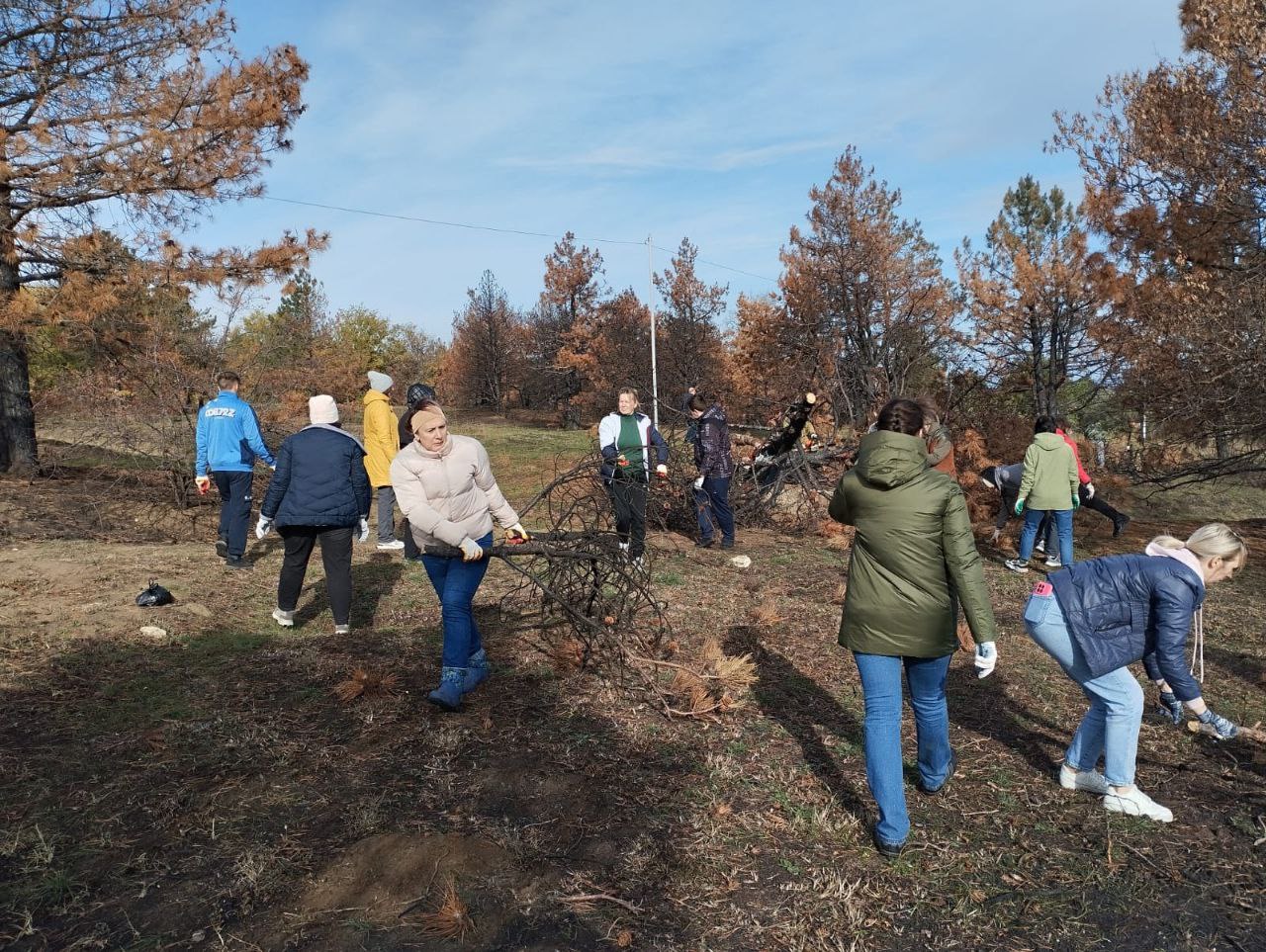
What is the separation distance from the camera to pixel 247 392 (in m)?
11.0

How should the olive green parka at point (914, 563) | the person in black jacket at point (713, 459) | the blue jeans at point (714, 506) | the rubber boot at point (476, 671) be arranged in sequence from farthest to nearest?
the blue jeans at point (714, 506) → the person in black jacket at point (713, 459) → the rubber boot at point (476, 671) → the olive green parka at point (914, 563)

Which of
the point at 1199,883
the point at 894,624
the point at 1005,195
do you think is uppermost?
the point at 1005,195

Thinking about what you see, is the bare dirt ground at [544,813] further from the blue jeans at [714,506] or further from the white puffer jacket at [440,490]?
the blue jeans at [714,506]

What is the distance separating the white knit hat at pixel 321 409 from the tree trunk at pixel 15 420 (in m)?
8.14

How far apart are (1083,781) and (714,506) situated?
17.4ft

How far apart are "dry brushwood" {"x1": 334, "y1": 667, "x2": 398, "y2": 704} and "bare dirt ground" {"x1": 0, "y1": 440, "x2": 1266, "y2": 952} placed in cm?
6

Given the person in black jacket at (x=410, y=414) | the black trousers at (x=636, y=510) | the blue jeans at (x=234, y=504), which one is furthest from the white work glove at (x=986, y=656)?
the blue jeans at (x=234, y=504)

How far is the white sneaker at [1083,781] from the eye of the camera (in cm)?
329

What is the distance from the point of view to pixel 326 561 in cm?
519

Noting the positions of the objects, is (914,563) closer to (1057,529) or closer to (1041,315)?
(1057,529)

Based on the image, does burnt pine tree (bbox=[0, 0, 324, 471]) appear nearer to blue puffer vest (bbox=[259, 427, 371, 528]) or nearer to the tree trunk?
the tree trunk

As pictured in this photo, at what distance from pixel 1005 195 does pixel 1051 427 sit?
23.4m

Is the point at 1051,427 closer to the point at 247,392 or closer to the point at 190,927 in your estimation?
the point at 190,927

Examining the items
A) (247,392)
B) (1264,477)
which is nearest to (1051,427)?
(247,392)
